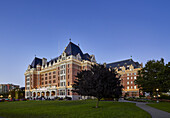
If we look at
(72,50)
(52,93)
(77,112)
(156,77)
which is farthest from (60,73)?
(77,112)

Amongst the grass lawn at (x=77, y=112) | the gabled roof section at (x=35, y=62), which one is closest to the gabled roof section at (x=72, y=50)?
the gabled roof section at (x=35, y=62)

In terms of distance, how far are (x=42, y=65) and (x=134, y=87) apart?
6124 cm

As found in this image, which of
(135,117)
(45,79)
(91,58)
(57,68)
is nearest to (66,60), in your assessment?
(57,68)

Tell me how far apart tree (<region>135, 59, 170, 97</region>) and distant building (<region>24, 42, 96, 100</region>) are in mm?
27983

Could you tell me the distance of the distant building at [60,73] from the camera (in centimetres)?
6954

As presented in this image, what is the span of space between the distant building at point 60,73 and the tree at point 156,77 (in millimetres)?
27983

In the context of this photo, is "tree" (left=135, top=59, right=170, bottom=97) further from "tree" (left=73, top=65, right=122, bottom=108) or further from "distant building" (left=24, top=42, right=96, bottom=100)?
"distant building" (left=24, top=42, right=96, bottom=100)

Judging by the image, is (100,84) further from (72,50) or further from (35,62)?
(35,62)

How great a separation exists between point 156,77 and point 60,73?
45036mm

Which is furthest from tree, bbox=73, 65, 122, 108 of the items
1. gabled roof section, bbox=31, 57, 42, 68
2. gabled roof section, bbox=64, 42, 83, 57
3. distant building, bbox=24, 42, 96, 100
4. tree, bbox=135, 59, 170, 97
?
gabled roof section, bbox=31, 57, 42, 68

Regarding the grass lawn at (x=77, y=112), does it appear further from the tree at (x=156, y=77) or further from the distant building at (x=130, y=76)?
the distant building at (x=130, y=76)

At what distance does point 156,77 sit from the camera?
46.8m

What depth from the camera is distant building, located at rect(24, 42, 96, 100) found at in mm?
69544

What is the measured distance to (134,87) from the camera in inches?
3521
